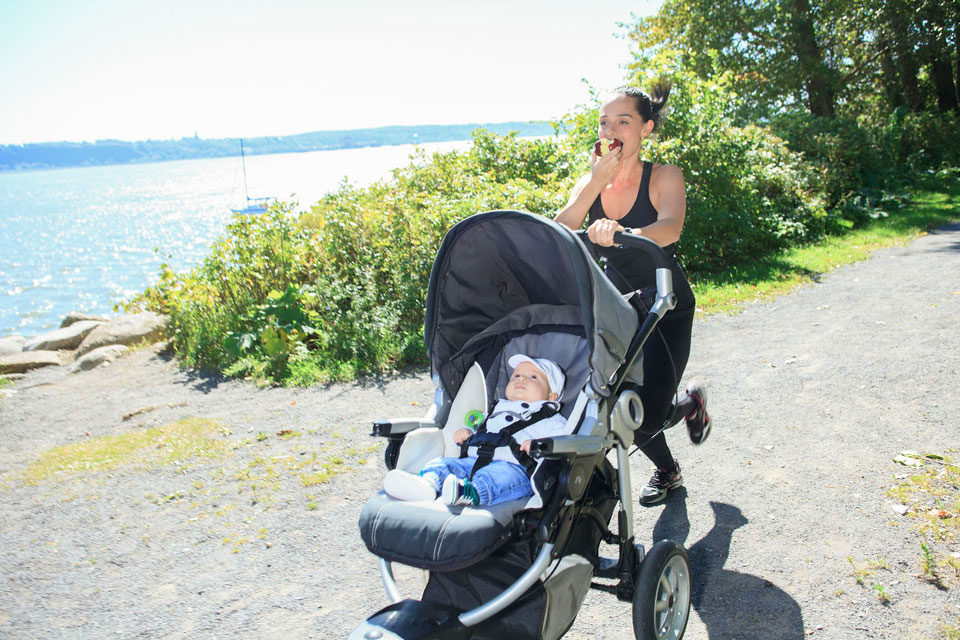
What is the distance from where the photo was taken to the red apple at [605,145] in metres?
3.62

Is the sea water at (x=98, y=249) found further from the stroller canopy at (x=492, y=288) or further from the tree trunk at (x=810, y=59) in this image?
the tree trunk at (x=810, y=59)

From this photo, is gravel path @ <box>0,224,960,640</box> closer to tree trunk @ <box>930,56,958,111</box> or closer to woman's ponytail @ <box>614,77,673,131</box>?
woman's ponytail @ <box>614,77,673,131</box>

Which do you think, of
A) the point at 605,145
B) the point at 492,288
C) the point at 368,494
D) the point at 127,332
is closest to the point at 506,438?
the point at 492,288

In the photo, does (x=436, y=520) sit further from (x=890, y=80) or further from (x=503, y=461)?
(x=890, y=80)

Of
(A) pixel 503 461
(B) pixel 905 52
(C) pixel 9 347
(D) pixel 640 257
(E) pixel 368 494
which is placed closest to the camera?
(A) pixel 503 461

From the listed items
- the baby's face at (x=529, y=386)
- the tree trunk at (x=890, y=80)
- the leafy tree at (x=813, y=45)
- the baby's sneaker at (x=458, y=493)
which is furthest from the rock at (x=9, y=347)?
the tree trunk at (x=890, y=80)

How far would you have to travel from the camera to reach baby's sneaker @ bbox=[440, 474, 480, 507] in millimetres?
2574

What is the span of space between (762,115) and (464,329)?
17.6 meters

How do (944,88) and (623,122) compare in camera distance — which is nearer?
(623,122)

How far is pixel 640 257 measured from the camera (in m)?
3.79

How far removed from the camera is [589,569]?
2.79 meters

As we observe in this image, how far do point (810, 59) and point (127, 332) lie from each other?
1850cm

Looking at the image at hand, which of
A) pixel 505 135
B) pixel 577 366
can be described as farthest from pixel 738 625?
pixel 505 135

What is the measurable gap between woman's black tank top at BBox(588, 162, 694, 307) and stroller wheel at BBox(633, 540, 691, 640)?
1.35m
